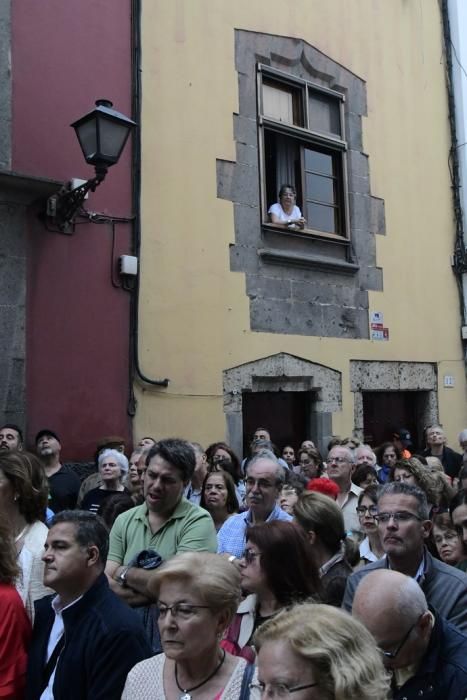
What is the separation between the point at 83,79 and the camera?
7.03 metres

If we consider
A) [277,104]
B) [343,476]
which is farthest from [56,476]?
[277,104]

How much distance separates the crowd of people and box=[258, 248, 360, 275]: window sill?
15.8 ft

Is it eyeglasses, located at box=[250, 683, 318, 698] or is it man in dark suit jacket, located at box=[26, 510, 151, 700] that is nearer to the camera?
eyeglasses, located at box=[250, 683, 318, 698]

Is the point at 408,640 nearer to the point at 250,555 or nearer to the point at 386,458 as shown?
the point at 250,555

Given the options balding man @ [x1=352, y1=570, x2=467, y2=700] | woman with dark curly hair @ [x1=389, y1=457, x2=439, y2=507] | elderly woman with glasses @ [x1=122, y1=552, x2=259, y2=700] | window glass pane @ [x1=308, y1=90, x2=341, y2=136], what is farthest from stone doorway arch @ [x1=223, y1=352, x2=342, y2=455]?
balding man @ [x1=352, y1=570, x2=467, y2=700]

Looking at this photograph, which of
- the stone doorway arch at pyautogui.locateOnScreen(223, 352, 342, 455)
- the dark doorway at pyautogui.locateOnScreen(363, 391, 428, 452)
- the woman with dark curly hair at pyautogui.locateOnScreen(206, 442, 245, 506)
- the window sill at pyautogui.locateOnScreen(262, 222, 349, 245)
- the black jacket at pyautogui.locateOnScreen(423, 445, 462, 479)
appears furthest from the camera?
the dark doorway at pyautogui.locateOnScreen(363, 391, 428, 452)

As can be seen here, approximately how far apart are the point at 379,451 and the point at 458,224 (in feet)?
15.3

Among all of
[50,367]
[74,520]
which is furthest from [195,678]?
[50,367]

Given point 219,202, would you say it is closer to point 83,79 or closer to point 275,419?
point 83,79

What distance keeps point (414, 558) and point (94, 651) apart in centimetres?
132

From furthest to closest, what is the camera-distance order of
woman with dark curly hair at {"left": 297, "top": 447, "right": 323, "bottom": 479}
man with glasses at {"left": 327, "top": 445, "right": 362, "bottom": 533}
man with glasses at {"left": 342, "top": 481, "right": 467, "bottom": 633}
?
woman with dark curly hair at {"left": 297, "top": 447, "right": 323, "bottom": 479} → man with glasses at {"left": 327, "top": 445, "right": 362, "bottom": 533} → man with glasses at {"left": 342, "top": 481, "right": 467, "bottom": 633}

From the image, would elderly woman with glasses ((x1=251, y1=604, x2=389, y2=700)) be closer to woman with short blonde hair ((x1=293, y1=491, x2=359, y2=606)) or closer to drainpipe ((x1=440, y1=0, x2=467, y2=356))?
woman with short blonde hair ((x1=293, y1=491, x2=359, y2=606))

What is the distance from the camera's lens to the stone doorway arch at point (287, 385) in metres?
7.99

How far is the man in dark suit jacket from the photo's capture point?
236cm
